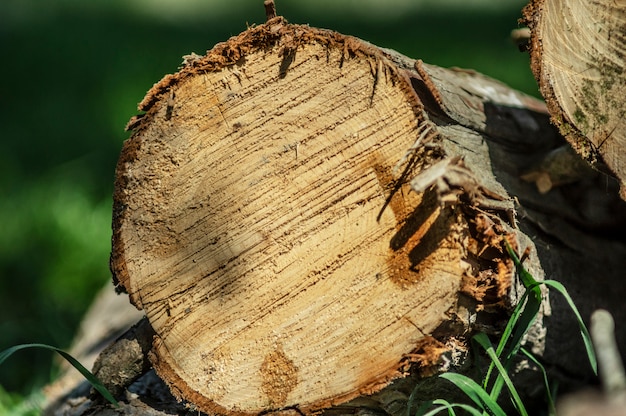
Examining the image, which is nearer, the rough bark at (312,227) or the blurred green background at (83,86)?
the rough bark at (312,227)

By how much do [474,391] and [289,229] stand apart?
524 mm

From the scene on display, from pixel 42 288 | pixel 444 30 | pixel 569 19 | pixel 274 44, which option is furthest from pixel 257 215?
pixel 444 30

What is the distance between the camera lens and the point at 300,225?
1.65 metres

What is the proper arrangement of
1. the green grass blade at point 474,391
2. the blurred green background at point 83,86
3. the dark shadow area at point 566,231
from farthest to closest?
the blurred green background at point 83,86 < the dark shadow area at point 566,231 < the green grass blade at point 474,391

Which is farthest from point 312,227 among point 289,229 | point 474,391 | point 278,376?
point 474,391

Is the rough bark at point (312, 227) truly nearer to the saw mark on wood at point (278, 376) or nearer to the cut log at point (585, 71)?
the saw mark on wood at point (278, 376)

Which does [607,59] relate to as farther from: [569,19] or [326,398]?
[326,398]

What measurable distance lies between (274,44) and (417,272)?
0.59 meters

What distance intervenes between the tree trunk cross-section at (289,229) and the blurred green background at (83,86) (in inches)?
47.9

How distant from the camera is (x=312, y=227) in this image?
5.38 ft

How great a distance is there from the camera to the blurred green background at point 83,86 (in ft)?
10.8

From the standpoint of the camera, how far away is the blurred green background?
10.8 feet

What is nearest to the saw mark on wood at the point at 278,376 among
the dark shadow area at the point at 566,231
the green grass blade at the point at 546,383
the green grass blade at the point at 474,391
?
the green grass blade at the point at 474,391

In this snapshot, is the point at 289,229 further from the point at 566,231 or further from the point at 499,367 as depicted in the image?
the point at 566,231
